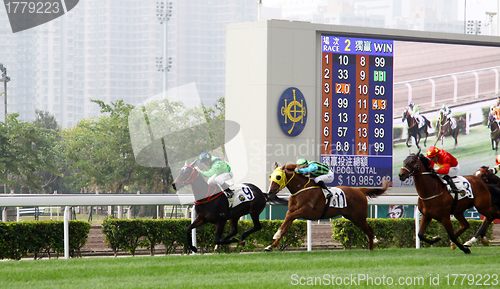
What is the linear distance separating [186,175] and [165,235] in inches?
48.9

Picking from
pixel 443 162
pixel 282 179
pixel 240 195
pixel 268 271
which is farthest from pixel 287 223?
pixel 443 162

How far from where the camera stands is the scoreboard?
10.7 metres

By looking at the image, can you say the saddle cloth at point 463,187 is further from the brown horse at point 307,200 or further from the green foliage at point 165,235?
the green foliage at point 165,235

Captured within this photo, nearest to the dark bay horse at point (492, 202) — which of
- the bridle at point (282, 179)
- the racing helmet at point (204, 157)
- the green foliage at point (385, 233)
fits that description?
the green foliage at point (385, 233)

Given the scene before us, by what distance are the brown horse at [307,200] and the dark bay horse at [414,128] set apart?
4.84m

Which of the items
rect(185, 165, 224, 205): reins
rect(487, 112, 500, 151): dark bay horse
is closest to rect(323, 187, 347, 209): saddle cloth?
rect(185, 165, 224, 205): reins

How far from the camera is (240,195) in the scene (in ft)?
21.9

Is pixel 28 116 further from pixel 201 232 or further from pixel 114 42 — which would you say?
pixel 201 232

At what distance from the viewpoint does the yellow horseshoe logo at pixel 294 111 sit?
1081 cm

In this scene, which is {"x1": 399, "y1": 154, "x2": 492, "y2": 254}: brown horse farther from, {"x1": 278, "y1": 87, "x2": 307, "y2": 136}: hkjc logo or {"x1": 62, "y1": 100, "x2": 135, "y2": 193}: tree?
{"x1": 62, "y1": 100, "x2": 135, "y2": 193}: tree

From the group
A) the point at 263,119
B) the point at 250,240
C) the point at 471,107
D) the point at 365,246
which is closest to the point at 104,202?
the point at 250,240

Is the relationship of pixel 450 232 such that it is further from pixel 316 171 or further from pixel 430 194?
pixel 316 171

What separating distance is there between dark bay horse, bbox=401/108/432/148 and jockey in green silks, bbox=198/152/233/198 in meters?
5.77

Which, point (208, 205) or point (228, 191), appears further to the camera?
point (228, 191)
